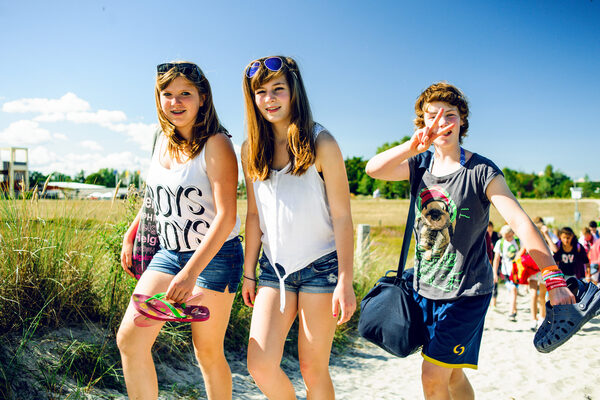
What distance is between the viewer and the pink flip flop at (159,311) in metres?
2.07

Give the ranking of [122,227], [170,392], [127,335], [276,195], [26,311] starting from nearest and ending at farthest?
[127,335], [276,195], [26,311], [170,392], [122,227]

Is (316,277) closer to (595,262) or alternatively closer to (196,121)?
(196,121)

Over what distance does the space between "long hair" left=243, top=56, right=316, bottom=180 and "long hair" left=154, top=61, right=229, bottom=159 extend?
0.66 feet

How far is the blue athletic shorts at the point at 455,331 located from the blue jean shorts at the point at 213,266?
1.11 m

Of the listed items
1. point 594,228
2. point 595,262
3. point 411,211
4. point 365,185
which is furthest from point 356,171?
point 411,211

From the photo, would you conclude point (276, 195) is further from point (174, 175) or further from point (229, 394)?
point (229, 394)

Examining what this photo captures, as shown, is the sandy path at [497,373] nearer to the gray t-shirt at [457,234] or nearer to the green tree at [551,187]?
the gray t-shirt at [457,234]

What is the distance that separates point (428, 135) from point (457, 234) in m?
0.54

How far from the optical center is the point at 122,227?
421 cm

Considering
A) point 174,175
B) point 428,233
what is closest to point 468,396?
point 428,233

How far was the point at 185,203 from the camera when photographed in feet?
7.68

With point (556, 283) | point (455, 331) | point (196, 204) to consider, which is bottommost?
point (455, 331)

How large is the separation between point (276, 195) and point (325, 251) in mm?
380

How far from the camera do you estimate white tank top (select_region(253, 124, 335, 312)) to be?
2.22m
